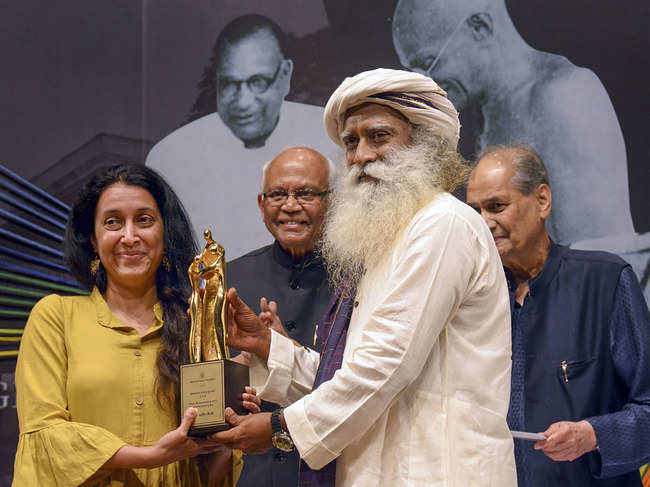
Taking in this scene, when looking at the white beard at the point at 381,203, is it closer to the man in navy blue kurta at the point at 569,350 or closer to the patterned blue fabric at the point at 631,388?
the man in navy blue kurta at the point at 569,350

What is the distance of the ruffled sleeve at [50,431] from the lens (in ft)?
8.29

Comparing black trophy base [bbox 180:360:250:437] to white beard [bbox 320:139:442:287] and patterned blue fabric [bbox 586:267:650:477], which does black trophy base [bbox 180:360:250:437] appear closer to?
white beard [bbox 320:139:442:287]

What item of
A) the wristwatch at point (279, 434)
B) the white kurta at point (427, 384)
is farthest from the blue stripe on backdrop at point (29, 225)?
the white kurta at point (427, 384)

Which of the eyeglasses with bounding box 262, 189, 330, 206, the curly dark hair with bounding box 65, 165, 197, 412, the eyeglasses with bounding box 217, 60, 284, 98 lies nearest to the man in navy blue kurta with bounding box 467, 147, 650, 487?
the eyeglasses with bounding box 262, 189, 330, 206

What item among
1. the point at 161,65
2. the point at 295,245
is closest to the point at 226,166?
the point at 161,65

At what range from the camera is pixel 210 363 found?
2.53 metres

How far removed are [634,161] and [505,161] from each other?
101cm

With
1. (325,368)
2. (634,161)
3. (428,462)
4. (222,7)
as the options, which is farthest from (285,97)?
(428,462)

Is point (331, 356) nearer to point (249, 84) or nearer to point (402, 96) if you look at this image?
point (402, 96)

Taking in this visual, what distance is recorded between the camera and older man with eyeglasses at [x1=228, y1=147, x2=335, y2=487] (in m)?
3.62

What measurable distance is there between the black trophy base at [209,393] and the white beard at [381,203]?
0.52m

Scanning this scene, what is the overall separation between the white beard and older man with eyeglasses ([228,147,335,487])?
2.93 feet

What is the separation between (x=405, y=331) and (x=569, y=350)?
1.31m

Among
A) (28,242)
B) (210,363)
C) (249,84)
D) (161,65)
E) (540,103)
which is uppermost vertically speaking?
(161,65)
